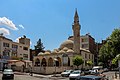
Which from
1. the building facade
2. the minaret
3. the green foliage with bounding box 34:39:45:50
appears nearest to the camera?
the building facade

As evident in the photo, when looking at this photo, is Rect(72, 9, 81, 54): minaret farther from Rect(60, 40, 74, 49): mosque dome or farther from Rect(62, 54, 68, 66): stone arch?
Rect(60, 40, 74, 49): mosque dome

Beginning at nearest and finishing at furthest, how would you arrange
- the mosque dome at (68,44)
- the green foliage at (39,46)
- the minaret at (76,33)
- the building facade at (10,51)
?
the building facade at (10,51), the minaret at (76,33), the mosque dome at (68,44), the green foliage at (39,46)

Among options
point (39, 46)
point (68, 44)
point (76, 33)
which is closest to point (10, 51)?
point (76, 33)

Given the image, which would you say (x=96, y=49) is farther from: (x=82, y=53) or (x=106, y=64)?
(x=82, y=53)

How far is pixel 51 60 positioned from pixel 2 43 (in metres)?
22.7

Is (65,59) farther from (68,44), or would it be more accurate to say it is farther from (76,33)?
(68,44)

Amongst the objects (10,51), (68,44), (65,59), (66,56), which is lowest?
(65,59)

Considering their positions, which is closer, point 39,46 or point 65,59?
point 65,59

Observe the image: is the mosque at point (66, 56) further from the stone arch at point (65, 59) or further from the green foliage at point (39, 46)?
the green foliage at point (39, 46)

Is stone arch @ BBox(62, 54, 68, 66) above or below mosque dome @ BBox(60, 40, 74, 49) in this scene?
below

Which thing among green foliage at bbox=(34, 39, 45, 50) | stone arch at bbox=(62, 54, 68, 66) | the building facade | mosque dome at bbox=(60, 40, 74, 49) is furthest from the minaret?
green foliage at bbox=(34, 39, 45, 50)

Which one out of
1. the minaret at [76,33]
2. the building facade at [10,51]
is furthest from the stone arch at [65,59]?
the building facade at [10,51]

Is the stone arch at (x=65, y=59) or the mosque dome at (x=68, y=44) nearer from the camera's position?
the stone arch at (x=65, y=59)

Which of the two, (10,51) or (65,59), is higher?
(10,51)
